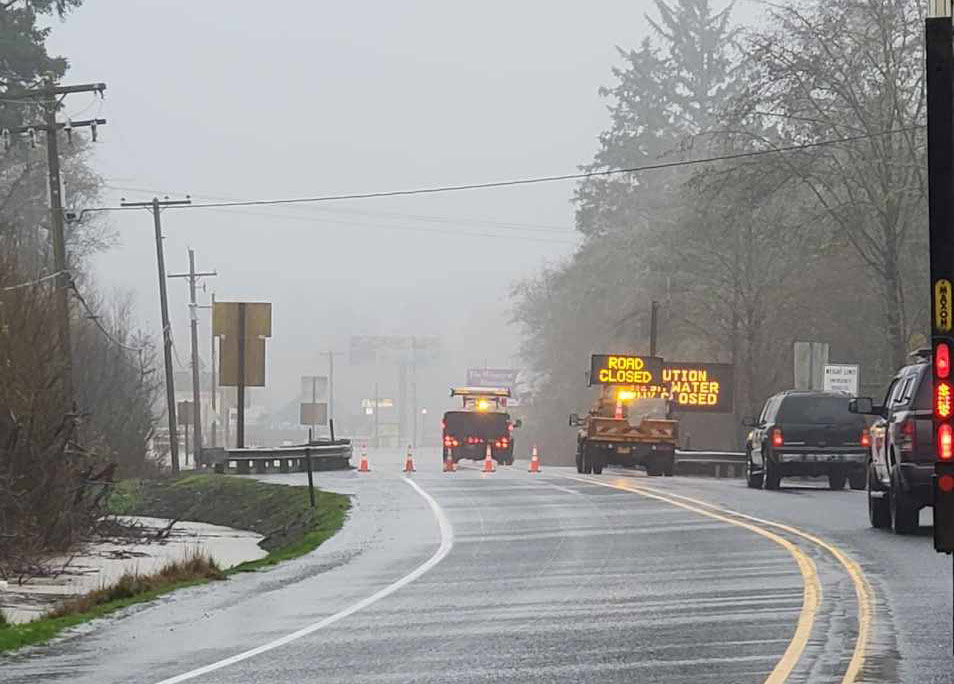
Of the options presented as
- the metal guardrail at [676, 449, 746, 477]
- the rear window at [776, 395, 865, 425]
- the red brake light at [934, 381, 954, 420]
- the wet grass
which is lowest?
the metal guardrail at [676, 449, 746, 477]

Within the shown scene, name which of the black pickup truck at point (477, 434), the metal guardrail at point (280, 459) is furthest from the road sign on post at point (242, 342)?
the black pickup truck at point (477, 434)

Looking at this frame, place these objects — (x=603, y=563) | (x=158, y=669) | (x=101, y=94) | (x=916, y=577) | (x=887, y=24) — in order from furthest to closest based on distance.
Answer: (x=887, y=24), (x=101, y=94), (x=603, y=563), (x=916, y=577), (x=158, y=669)

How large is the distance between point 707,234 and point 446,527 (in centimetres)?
4347

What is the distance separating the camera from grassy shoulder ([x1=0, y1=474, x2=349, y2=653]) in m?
17.4

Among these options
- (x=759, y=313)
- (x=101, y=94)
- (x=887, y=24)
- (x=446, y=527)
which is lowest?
(x=446, y=527)

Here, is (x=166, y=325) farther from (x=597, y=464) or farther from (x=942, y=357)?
(x=942, y=357)

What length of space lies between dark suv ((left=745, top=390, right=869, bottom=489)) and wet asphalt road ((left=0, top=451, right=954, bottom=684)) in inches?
341

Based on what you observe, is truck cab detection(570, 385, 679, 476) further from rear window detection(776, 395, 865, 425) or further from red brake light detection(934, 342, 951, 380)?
red brake light detection(934, 342, 951, 380)

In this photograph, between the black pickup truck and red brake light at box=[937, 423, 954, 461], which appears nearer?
red brake light at box=[937, 423, 954, 461]

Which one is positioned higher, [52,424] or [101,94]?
[101,94]

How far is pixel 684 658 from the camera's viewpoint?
12.9 m

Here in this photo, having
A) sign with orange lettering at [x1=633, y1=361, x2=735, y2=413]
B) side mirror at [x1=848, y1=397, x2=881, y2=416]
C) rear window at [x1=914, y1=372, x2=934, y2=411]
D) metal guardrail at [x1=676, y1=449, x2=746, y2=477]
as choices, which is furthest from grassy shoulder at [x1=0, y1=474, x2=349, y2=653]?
sign with orange lettering at [x1=633, y1=361, x2=735, y2=413]

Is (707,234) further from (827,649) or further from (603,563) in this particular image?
(827,649)

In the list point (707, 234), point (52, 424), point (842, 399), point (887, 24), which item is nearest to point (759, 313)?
point (707, 234)
